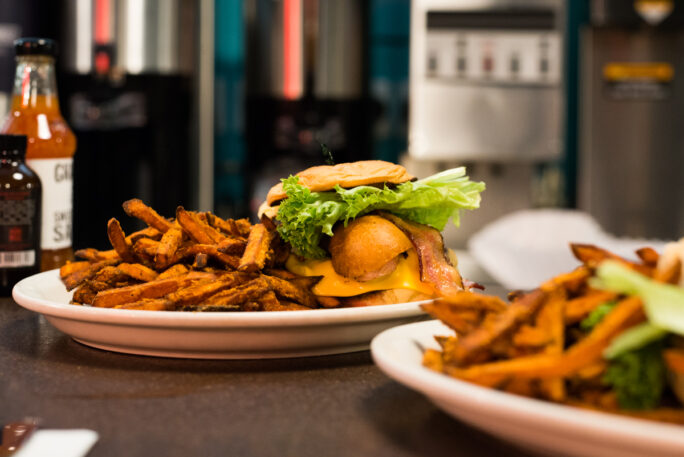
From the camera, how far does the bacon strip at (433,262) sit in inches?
→ 44.7

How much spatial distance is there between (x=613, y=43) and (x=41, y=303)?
357cm

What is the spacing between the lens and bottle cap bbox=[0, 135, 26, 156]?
4.66 feet

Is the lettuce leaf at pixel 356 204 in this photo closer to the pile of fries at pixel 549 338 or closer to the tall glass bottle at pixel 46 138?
the pile of fries at pixel 549 338

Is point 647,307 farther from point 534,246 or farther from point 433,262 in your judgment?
point 534,246

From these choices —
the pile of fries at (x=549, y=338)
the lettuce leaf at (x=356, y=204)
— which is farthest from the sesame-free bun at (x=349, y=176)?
the pile of fries at (x=549, y=338)

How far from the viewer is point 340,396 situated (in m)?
0.88

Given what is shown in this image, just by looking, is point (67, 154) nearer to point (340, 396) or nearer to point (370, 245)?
point (370, 245)

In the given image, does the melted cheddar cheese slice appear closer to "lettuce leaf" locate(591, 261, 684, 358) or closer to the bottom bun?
the bottom bun

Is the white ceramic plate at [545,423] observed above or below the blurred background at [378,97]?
below

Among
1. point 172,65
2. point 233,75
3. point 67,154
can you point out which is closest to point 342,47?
point 172,65

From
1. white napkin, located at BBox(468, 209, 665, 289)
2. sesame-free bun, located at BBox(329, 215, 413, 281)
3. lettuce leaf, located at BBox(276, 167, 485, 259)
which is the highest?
lettuce leaf, located at BBox(276, 167, 485, 259)

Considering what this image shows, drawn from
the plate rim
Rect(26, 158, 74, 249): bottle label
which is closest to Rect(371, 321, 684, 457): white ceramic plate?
the plate rim

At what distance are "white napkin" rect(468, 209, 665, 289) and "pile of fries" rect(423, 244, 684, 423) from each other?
1837mm

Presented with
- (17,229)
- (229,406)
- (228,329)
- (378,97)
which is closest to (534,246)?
(378,97)
